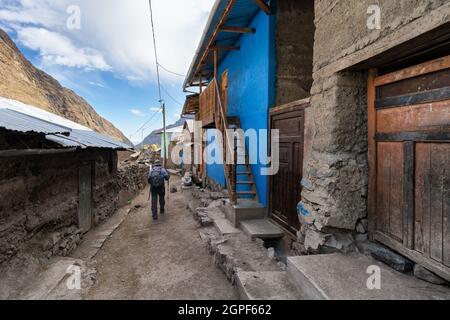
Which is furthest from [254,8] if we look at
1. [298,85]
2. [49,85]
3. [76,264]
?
[49,85]

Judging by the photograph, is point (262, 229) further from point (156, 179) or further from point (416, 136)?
point (156, 179)

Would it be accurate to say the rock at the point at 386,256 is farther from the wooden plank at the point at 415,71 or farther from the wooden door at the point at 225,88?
the wooden door at the point at 225,88

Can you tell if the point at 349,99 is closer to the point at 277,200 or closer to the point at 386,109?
the point at 386,109

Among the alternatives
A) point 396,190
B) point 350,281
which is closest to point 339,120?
point 396,190

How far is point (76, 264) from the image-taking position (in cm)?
450

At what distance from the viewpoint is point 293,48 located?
216 inches

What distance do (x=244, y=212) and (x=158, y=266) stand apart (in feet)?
6.55

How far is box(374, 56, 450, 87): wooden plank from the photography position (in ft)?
6.64

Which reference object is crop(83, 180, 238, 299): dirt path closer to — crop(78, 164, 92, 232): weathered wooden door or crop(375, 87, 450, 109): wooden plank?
crop(78, 164, 92, 232): weathered wooden door

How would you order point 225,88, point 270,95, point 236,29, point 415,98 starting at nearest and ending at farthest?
point 415,98
point 270,95
point 236,29
point 225,88

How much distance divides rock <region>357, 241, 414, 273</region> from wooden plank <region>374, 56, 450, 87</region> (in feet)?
5.62

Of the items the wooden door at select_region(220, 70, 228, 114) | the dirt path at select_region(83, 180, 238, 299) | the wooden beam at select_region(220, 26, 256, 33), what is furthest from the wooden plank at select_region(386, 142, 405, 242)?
the wooden door at select_region(220, 70, 228, 114)
